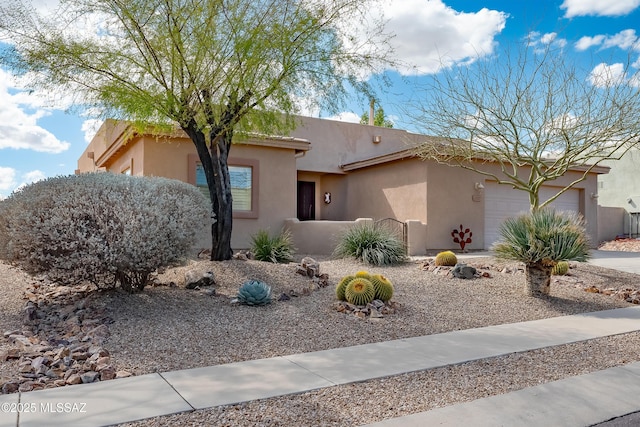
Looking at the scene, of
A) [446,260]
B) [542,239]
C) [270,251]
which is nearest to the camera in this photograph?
[542,239]

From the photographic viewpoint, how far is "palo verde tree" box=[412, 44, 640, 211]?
1241cm

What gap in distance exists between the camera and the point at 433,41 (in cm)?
1393

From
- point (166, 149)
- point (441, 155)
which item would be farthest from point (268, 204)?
point (441, 155)

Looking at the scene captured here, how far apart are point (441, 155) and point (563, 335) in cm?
963

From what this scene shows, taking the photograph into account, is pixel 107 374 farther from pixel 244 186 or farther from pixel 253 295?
pixel 244 186

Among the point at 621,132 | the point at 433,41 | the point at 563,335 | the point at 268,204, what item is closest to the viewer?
the point at 563,335

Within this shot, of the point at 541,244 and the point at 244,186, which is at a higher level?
the point at 244,186

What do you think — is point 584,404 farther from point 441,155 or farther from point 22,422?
point 441,155

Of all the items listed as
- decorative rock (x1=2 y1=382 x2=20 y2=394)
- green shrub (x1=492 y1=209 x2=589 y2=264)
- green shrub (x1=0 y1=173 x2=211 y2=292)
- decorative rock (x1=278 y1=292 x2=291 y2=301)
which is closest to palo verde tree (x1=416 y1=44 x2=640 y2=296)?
green shrub (x1=492 y1=209 x2=589 y2=264)

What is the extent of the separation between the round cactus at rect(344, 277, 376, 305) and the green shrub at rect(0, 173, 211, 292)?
260 centimetres

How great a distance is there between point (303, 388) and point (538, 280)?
6.02m

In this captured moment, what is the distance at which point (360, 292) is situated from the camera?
762 centimetres

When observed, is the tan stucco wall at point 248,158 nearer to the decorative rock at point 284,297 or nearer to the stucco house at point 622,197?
the decorative rock at point 284,297

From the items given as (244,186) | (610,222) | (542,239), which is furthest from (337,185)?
(610,222)
